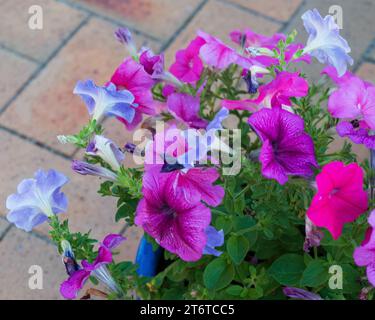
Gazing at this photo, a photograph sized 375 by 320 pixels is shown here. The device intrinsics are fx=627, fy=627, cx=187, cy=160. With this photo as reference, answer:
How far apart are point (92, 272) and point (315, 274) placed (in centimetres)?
40

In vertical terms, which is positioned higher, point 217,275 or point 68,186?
point 68,186

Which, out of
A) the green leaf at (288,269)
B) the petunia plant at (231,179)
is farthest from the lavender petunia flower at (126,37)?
the green leaf at (288,269)

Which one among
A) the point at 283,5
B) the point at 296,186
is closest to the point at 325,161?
the point at 296,186

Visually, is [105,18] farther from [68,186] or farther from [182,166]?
[182,166]

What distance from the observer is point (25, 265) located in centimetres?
182

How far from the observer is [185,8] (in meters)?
2.37

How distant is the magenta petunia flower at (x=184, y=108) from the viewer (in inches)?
47.1

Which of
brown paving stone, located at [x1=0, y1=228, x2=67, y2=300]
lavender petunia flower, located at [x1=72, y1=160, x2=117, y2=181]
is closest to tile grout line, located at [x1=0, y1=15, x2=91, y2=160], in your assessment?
brown paving stone, located at [x1=0, y1=228, x2=67, y2=300]

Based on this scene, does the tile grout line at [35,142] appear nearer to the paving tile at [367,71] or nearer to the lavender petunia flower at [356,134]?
the paving tile at [367,71]

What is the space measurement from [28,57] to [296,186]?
1.42 meters

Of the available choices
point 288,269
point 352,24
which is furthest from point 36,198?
point 352,24

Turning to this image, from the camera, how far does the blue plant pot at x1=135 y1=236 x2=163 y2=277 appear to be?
1420 mm

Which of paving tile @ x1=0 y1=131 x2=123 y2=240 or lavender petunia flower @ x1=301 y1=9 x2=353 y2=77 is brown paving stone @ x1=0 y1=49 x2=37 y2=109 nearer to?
paving tile @ x1=0 y1=131 x2=123 y2=240

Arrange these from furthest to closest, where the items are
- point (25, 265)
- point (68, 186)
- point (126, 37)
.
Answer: point (68, 186), point (25, 265), point (126, 37)
